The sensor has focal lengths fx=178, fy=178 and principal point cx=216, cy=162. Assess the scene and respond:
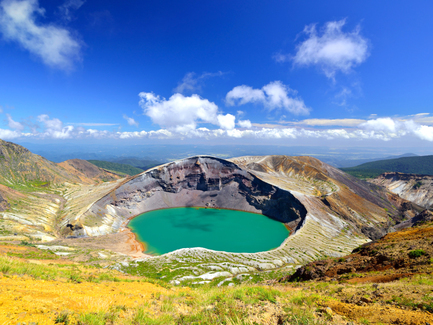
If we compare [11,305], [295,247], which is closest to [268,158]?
[295,247]

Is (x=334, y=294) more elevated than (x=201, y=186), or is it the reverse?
(x=334, y=294)

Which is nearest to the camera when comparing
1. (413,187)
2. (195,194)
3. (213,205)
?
(213,205)

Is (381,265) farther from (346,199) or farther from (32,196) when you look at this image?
(32,196)

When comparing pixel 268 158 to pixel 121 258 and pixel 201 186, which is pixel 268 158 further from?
pixel 121 258

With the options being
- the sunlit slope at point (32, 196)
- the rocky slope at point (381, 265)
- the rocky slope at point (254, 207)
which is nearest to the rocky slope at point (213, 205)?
the rocky slope at point (254, 207)

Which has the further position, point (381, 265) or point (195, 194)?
point (195, 194)

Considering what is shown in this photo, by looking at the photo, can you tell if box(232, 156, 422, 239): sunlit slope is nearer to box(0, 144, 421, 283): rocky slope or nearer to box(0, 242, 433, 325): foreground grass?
box(0, 144, 421, 283): rocky slope

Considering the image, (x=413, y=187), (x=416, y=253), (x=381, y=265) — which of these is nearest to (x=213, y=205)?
(x=381, y=265)
